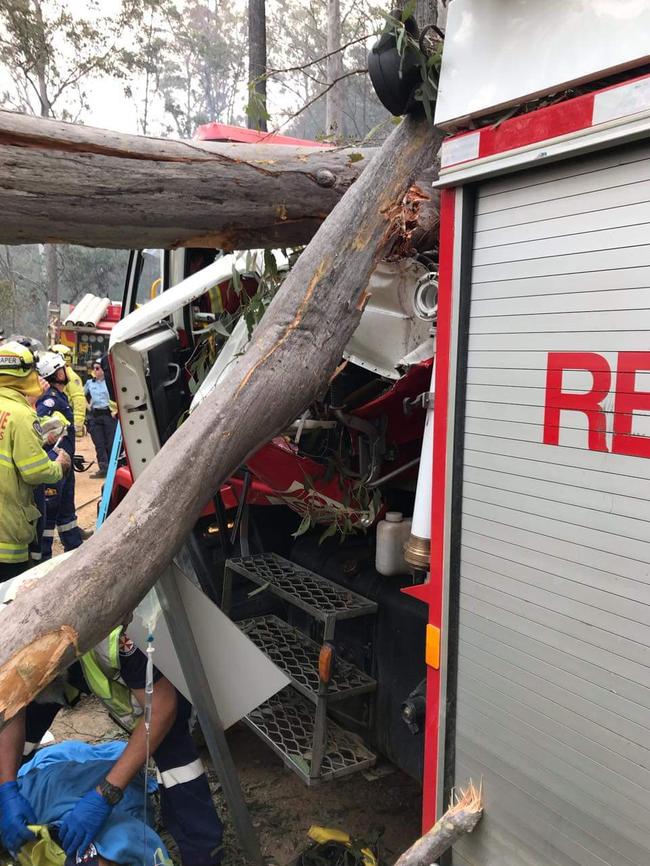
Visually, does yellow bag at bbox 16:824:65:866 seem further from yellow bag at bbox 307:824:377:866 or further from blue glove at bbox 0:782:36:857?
yellow bag at bbox 307:824:377:866

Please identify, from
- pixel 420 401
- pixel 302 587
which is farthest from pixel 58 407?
pixel 420 401

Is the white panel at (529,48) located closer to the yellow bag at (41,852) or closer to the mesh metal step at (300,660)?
the mesh metal step at (300,660)

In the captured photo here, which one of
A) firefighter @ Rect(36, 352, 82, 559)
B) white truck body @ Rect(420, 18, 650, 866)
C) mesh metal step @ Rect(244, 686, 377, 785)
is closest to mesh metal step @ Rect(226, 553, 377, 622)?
A: mesh metal step @ Rect(244, 686, 377, 785)

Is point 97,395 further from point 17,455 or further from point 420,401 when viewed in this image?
point 420,401

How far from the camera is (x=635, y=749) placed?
157 centimetres

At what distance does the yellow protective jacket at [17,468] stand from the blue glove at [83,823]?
2454 mm

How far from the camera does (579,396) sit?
5.38ft

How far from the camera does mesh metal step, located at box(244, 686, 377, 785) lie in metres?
3.06

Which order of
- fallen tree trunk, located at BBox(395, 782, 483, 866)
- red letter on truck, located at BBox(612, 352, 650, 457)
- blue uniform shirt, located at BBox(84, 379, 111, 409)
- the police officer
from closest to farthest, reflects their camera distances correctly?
red letter on truck, located at BBox(612, 352, 650, 457), fallen tree trunk, located at BBox(395, 782, 483, 866), the police officer, blue uniform shirt, located at BBox(84, 379, 111, 409)

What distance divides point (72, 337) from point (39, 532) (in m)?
13.1

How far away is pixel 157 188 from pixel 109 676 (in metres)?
1.98

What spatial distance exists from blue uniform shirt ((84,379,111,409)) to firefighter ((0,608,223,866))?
9.29 meters

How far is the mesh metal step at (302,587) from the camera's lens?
3.12 meters

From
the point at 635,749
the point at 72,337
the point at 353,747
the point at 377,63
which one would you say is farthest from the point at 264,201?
the point at 72,337
